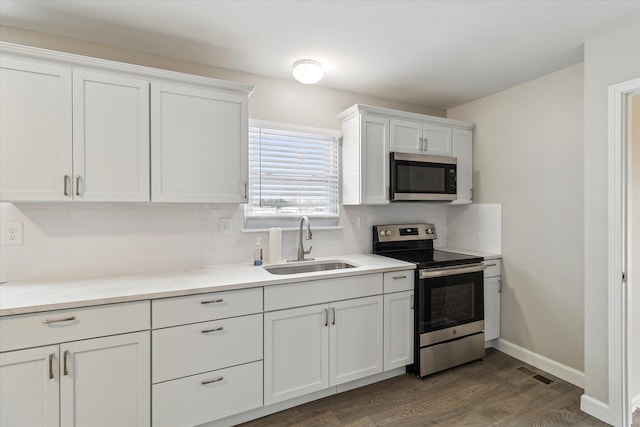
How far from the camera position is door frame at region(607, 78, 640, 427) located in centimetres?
194

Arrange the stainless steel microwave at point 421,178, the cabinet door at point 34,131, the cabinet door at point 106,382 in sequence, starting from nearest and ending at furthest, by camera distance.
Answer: the cabinet door at point 106,382 → the cabinet door at point 34,131 → the stainless steel microwave at point 421,178

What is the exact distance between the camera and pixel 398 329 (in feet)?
8.11

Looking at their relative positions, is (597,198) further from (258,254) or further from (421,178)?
(258,254)

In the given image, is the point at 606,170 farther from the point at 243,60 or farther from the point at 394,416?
the point at 243,60

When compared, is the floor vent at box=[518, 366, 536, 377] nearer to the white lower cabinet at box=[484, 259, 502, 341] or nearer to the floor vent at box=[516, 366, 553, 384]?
the floor vent at box=[516, 366, 553, 384]

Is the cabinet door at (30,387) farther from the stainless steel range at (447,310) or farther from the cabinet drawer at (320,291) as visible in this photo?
the stainless steel range at (447,310)

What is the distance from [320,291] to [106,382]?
1.27 m

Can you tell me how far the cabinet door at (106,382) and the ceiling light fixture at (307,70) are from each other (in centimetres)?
199

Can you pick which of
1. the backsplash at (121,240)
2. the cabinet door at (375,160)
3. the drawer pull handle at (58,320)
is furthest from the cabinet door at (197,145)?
the cabinet door at (375,160)

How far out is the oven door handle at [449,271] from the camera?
2521 millimetres

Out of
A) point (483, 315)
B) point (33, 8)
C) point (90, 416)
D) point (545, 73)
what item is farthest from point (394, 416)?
point (33, 8)

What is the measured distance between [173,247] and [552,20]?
2.83m

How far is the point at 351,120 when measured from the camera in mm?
2809

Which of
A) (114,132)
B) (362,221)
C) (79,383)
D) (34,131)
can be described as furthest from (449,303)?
(34,131)
